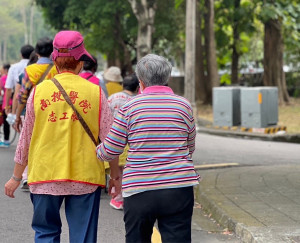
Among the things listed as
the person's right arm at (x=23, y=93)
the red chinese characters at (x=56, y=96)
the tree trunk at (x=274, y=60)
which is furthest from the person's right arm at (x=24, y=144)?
the tree trunk at (x=274, y=60)

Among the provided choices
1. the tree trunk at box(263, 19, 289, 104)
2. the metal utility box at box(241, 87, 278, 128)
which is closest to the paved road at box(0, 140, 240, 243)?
the metal utility box at box(241, 87, 278, 128)

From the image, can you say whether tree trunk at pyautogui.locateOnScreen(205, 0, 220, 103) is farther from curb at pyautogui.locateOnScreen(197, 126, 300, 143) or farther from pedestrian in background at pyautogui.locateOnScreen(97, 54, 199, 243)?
pedestrian in background at pyautogui.locateOnScreen(97, 54, 199, 243)

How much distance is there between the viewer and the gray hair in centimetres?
450

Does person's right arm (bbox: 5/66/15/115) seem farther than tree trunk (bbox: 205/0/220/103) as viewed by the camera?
No

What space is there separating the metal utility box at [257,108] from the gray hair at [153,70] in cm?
1730

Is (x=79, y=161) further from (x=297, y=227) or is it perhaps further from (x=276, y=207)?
(x=276, y=207)

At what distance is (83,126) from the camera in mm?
4754

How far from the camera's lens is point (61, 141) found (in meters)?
4.70

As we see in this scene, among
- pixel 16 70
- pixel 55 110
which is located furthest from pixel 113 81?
pixel 55 110

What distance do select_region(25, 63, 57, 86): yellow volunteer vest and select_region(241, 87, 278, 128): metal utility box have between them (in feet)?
44.5

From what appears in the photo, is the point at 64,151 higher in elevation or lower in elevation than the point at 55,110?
lower

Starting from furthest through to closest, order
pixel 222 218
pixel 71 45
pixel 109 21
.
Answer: pixel 109 21 → pixel 222 218 → pixel 71 45

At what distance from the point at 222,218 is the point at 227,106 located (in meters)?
15.3

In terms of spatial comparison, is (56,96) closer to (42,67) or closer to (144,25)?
(42,67)
